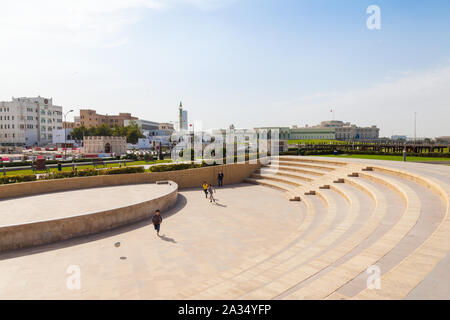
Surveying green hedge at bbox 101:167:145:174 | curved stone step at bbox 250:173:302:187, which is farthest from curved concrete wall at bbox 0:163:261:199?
curved stone step at bbox 250:173:302:187

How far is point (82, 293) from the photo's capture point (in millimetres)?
7086

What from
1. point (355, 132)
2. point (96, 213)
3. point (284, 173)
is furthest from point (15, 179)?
point (355, 132)

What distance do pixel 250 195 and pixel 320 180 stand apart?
16.7ft

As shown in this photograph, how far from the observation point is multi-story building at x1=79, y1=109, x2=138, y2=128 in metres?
119

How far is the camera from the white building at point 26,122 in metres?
90.0

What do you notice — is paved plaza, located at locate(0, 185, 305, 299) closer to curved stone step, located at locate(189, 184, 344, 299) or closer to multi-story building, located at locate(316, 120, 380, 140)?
curved stone step, located at locate(189, 184, 344, 299)

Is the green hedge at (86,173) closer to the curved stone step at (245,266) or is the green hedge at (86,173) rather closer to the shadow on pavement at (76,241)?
the shadow on pavement at (76,241)

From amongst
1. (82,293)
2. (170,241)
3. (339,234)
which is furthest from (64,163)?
(339,234)

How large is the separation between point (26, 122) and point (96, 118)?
33854 millimetres

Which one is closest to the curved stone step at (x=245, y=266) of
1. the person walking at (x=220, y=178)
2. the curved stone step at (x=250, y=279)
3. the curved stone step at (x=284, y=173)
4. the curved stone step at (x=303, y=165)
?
the curved stone step at (x=250, y=279)

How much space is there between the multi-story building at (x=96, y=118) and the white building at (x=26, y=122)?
53.4ft

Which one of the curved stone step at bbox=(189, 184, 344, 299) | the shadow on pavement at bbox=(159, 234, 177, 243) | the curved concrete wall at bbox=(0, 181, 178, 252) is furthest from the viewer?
the shadow on pavement at bbox=(159, 234, 177, 243)

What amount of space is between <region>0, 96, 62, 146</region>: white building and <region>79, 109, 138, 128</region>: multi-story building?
16.3 m

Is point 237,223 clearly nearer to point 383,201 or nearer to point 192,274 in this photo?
point 192,274
